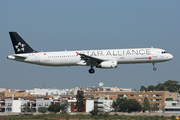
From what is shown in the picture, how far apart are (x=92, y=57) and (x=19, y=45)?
16.0m

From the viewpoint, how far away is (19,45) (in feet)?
205

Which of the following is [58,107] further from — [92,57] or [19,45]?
[92,57]

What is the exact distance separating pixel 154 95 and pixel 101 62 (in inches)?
3124

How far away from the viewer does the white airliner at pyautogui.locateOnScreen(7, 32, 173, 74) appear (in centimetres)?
5691

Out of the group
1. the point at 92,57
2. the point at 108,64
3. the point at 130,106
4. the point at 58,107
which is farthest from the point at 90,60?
the point at 130,106

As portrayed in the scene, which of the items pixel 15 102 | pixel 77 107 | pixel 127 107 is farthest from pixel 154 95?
pixel 15 102

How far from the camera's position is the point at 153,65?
59531mm

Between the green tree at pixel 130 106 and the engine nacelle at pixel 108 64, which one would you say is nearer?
the engine nacelle at pixel 108 64

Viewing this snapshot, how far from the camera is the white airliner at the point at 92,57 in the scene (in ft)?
187

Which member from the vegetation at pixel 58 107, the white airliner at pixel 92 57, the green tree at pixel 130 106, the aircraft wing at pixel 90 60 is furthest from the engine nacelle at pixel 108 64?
the green tree at pixel 130 106

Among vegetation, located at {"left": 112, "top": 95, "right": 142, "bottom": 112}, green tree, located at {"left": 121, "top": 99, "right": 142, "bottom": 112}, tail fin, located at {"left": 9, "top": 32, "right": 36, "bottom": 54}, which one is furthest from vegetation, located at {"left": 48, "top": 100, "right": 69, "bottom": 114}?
tail fin, located at {"left": 9, "top": 32, "right": 36, "bottom": 54}

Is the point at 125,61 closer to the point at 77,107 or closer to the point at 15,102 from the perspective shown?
the point at 77,107

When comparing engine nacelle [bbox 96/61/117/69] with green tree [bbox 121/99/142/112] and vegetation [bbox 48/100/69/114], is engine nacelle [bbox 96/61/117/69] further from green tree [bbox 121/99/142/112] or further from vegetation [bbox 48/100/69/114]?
green tree [bbox 121/99/142/112]

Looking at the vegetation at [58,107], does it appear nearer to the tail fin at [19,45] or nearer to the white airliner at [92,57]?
the tail fin at [19,45]
